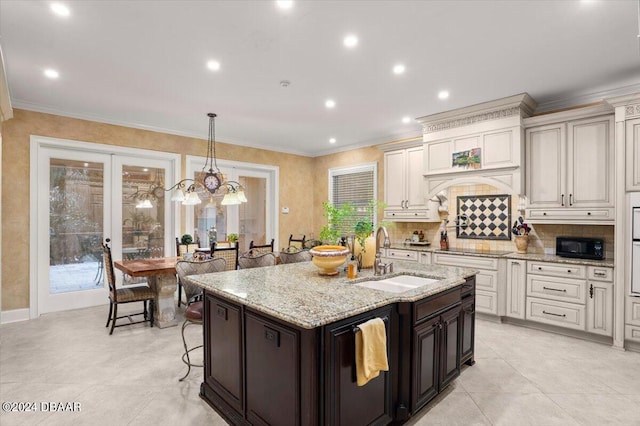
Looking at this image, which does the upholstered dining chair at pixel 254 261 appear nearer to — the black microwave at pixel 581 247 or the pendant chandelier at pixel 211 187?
the pendant chandelier at pixel 211 187

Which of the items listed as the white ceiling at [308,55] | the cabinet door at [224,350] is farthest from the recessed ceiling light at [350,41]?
the cabinet door at [224,350]

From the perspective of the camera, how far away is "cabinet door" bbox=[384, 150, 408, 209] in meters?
5.45

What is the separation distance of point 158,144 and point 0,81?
247cm

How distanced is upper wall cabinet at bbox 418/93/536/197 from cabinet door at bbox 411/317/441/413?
2718mm

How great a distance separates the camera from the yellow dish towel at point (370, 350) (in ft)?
5.71

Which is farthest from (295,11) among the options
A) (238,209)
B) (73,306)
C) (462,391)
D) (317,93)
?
(73,306)

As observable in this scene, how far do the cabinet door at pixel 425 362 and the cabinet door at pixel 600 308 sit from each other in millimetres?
2386

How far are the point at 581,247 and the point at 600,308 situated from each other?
0.68 m

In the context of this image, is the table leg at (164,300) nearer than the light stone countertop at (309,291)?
No

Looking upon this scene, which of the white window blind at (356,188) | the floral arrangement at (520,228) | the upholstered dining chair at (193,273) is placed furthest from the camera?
the white window blind at (356,188)

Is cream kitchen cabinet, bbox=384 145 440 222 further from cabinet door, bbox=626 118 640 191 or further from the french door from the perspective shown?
the french door

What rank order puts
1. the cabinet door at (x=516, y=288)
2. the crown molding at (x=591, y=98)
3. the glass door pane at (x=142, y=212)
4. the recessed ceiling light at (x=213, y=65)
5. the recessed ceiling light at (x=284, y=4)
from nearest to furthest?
the recessed ceiling light at (x=284, y=4), the recessed ceiling light at (x=213, y=65), the crown molding at (x=591, y=98), the cabinet door at (x=516, y=288), the glass door pane at (x=142, y=212)

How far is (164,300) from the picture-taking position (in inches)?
161

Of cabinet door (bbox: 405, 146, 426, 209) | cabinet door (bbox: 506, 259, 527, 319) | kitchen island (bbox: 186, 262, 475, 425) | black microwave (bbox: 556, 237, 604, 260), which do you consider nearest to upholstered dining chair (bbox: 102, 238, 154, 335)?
kitchen island (bbox: 186, 262, 475, 425)
